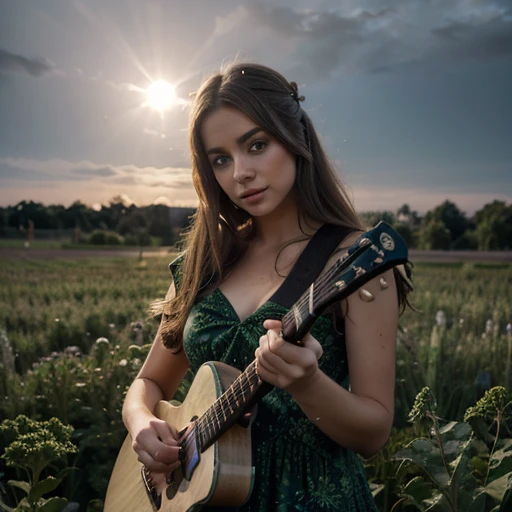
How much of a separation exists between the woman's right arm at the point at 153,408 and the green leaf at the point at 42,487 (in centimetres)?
31

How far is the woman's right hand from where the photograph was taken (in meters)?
1.98

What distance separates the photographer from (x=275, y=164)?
196 cm

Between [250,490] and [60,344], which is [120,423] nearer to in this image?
[250,490]

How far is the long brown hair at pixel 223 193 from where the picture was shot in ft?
6.64

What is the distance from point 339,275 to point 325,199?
3.00 feet

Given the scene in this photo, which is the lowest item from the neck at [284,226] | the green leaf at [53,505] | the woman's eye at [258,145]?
the green leaf at [53,505]

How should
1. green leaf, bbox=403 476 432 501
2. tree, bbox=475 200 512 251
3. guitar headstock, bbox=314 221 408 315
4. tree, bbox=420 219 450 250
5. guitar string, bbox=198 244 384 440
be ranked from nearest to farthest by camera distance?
guitar headstock, bbox=314 221 408 315
guitar string, bbox=198 244 384 440
green leaf, bbox=403 476 432 501
tree, bbox=475 200 512 251
tree, bbox=420 219 450 250

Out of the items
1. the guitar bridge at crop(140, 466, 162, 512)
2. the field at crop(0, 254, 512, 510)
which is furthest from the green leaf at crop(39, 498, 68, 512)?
the field at crop(0, 254, 512, 510)

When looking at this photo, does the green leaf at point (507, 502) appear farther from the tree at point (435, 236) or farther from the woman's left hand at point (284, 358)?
the tree at point (435, 236)

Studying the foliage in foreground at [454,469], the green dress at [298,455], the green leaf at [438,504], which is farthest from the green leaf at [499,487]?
the green dress at [298,455]

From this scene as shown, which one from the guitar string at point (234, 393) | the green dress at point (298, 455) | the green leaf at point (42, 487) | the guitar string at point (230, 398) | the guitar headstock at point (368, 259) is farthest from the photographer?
the green leaf at point (42, 487)

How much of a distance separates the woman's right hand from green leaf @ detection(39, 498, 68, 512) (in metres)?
0.41

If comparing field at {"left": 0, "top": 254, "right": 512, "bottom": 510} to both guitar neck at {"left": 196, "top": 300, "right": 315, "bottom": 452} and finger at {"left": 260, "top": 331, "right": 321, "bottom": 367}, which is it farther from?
finger at {"left": 260, "top": 331, "right": 321, "bottom": 367}

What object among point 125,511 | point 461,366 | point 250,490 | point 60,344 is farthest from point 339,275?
point 60,344
